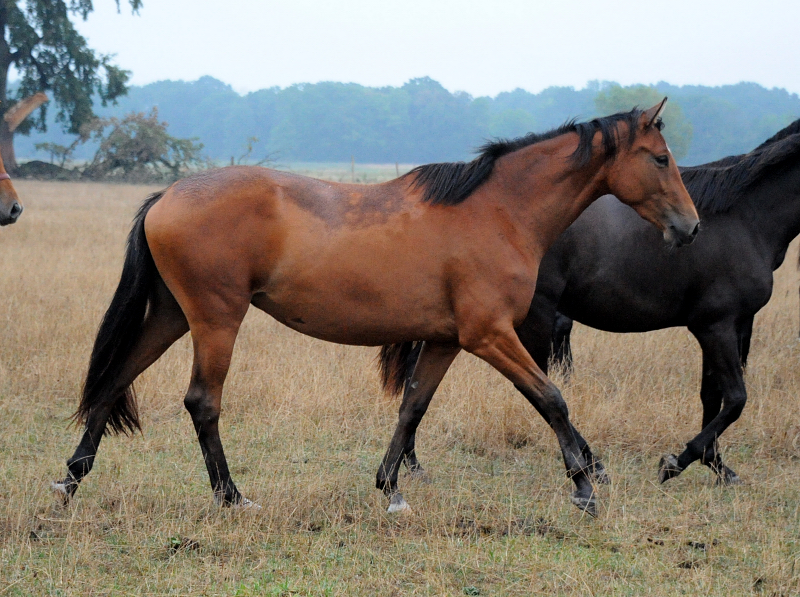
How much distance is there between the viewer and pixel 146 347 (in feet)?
13.8

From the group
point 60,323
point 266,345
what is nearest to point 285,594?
point 266,345

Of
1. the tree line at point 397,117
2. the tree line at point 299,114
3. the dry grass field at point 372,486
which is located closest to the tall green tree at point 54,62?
the tree line at point 299,114

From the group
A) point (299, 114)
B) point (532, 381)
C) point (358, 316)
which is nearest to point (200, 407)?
point (358, 316)

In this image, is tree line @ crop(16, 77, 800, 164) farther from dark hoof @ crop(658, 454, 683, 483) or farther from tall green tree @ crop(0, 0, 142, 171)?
dark hoof @ crop(658, 454, 683, 483)

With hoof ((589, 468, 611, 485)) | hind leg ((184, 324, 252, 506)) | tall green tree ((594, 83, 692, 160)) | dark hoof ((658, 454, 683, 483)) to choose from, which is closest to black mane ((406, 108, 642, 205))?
hind leg ((184, 324, 252, 506))

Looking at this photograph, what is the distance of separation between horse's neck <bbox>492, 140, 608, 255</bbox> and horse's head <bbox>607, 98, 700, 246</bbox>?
0.12m

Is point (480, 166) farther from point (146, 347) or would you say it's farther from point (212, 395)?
point (146, 347)

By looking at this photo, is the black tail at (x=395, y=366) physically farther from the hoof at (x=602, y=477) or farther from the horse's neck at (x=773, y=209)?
the horse's neck at (x=773, y=209)

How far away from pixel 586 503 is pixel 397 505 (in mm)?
947

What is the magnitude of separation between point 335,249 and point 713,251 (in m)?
2.43

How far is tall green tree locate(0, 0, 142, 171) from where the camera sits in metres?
32.2

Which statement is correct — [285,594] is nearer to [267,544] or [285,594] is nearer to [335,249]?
[267,544]

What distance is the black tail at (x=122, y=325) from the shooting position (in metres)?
4.06

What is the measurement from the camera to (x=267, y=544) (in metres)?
3.54
